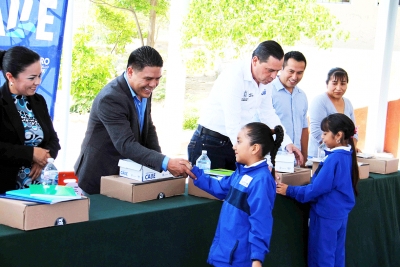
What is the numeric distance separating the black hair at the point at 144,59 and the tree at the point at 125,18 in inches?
273

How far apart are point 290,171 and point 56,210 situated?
5.05ft

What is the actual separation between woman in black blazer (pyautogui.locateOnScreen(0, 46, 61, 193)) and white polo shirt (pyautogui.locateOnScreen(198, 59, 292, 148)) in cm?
98

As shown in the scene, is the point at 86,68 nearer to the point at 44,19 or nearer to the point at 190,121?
the point at 190,121

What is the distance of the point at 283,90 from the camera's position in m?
3.58

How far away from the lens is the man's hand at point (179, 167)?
2402mm

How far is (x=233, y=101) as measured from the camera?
284 cm

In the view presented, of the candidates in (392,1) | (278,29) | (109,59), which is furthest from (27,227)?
(109,59)

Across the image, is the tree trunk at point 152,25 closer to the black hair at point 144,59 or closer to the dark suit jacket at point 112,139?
the dark suit jacket at point 112,139

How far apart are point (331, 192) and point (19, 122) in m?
1.69

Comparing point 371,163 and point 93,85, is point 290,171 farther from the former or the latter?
point 93,85

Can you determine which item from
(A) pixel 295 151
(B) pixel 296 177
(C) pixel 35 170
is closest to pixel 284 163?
(B) pixel 296 177

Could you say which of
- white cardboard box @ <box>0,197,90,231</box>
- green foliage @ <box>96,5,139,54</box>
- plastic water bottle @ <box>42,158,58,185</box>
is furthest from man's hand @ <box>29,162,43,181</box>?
green foliage @ <box>96,5,139,54</box>

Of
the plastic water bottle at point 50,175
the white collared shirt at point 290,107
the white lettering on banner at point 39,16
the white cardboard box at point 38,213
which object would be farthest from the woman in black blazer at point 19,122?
the white collared shirt at point 290,107

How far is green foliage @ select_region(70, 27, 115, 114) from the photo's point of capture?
313 inches
